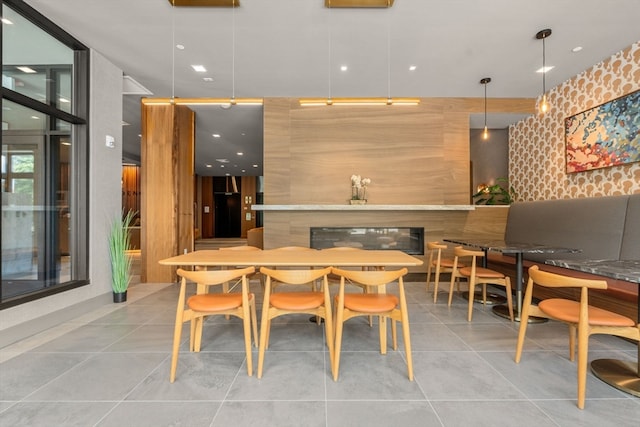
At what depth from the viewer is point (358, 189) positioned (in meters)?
4.91

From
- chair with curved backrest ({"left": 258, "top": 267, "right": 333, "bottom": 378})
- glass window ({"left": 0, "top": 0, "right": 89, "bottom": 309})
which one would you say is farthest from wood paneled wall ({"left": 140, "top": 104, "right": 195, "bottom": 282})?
chair with curved backrest ({"left": 258, "top": 267, "right": 333, "bottom": 378})

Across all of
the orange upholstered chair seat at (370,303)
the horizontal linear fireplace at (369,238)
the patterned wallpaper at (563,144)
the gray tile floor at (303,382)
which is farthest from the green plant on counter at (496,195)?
the orange upholstered chair seat at (370,303)

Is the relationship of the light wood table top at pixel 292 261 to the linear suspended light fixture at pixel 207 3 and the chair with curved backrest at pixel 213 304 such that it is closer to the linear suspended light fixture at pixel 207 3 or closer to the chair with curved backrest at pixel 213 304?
the chair with curved backrest at pixel 213 304

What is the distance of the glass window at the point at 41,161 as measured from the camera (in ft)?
9.00

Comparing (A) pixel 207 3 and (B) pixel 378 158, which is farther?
(B) pixel 378 158

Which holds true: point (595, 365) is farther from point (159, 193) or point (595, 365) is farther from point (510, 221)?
point (159, 193)

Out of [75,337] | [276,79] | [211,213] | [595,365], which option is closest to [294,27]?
[276,79]

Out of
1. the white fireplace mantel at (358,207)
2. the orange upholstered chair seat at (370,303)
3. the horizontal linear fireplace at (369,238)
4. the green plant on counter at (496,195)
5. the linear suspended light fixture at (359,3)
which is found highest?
the linear suspended light fixture at (359,3)

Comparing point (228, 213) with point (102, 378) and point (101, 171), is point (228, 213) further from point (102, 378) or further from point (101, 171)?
point (102, 378)

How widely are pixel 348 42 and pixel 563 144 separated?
361 cm

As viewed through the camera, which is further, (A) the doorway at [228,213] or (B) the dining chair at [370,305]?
(A) the doorway at [228,213]

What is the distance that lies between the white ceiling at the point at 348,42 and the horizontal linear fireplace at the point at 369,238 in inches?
88.1

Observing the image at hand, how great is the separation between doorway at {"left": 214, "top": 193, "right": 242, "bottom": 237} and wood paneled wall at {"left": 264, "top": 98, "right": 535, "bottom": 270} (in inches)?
341

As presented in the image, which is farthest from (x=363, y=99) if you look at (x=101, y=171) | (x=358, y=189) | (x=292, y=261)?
(x=101, y=171)
